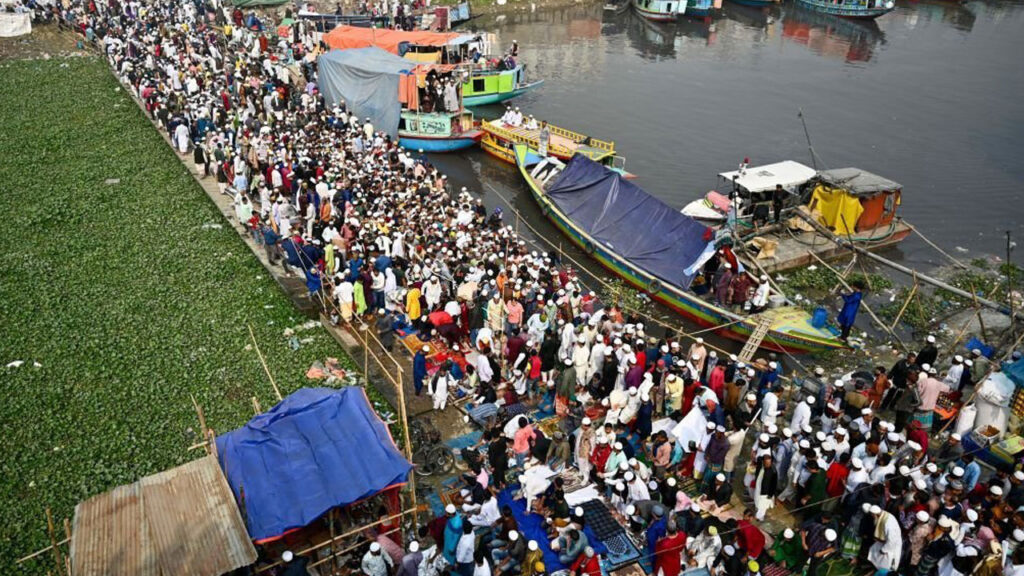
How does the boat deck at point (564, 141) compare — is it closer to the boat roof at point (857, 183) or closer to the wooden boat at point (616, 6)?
the boat roof at point (857, 183)

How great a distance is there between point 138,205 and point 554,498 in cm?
1564

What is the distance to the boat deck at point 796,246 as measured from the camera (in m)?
19.4

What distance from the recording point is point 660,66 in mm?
42281

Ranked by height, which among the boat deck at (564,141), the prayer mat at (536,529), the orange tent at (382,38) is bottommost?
the prayer mat at (536,529)

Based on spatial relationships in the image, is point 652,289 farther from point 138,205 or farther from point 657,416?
point 138,205

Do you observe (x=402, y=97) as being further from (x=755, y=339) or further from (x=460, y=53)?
(x=755, y=339)

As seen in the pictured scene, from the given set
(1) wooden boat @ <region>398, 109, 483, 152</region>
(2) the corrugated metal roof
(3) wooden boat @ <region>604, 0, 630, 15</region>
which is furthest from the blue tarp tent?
(3) wooden boat @ <region>604, 0, 630, 15</region>

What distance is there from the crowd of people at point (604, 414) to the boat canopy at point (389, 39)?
466 inches

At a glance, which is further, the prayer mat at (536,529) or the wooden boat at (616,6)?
the wooden boat at (616,6)

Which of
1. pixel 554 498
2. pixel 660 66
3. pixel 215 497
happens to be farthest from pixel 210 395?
pixel 660 66

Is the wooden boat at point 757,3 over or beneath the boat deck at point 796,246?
over

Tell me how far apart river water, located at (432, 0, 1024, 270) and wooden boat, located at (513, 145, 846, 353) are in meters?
2.51

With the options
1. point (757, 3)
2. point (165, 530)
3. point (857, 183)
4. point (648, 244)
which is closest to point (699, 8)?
point (757, 3)

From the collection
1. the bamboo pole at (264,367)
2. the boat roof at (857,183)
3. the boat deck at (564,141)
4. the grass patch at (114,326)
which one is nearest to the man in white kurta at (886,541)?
the bamboo pole at (264,367)
